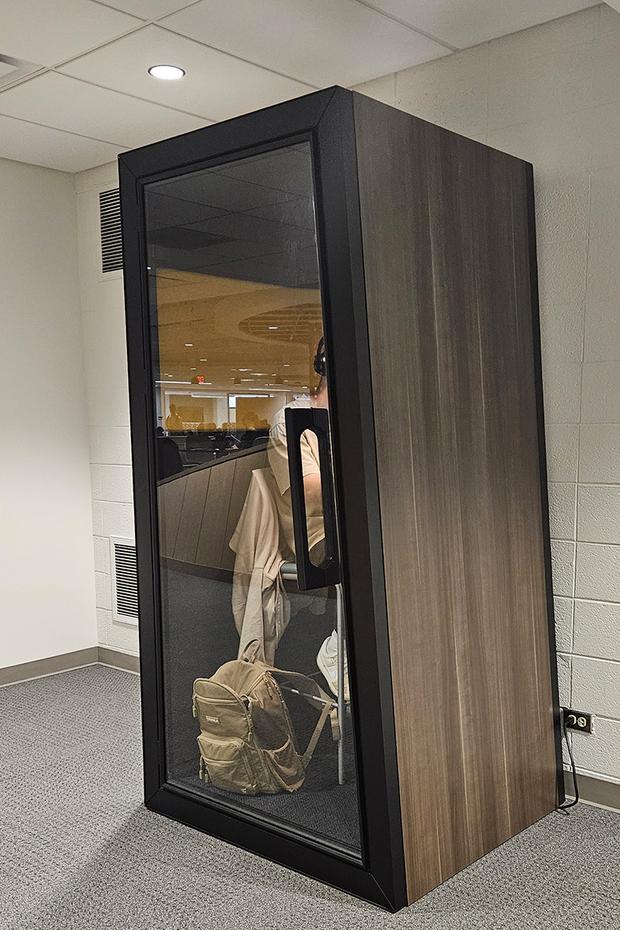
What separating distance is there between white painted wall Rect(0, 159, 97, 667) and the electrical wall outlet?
2679 mm

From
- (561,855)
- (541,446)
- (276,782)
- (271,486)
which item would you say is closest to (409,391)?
(271,486)

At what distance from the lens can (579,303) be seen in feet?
9.75

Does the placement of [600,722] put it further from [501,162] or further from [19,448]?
[19,448]

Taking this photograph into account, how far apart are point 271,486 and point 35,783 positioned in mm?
1521

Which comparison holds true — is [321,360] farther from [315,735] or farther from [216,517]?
[315,735]

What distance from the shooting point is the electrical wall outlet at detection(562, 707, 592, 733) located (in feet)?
9.98

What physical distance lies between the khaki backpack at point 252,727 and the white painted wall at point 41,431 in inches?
78.5

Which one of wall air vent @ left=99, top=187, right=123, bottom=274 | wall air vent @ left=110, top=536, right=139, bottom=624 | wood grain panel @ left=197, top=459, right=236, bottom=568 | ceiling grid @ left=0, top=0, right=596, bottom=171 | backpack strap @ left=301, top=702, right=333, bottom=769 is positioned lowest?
backpack strap @ left=301, top=702, right=333, bottom=769

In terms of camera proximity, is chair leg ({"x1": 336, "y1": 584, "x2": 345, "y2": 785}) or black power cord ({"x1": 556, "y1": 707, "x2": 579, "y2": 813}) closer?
chair leg ({"x1": 336, "y1": 584, "x2": 345, "y2": 785})

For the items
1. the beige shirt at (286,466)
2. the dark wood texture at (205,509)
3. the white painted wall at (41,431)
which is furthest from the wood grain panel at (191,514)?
the white painted wall at (41,431)

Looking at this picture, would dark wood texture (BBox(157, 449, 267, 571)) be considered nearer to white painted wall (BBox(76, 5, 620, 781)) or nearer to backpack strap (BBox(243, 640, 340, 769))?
backpack strap (BBox(243, 640, 340, 769))

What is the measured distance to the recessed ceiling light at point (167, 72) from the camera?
3304mm

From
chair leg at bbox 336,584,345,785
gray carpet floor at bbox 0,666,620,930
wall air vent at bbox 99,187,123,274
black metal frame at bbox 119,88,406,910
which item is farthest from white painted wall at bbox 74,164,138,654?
chair leg at bbox 336,584,345,785

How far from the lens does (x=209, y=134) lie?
8.67 feet
